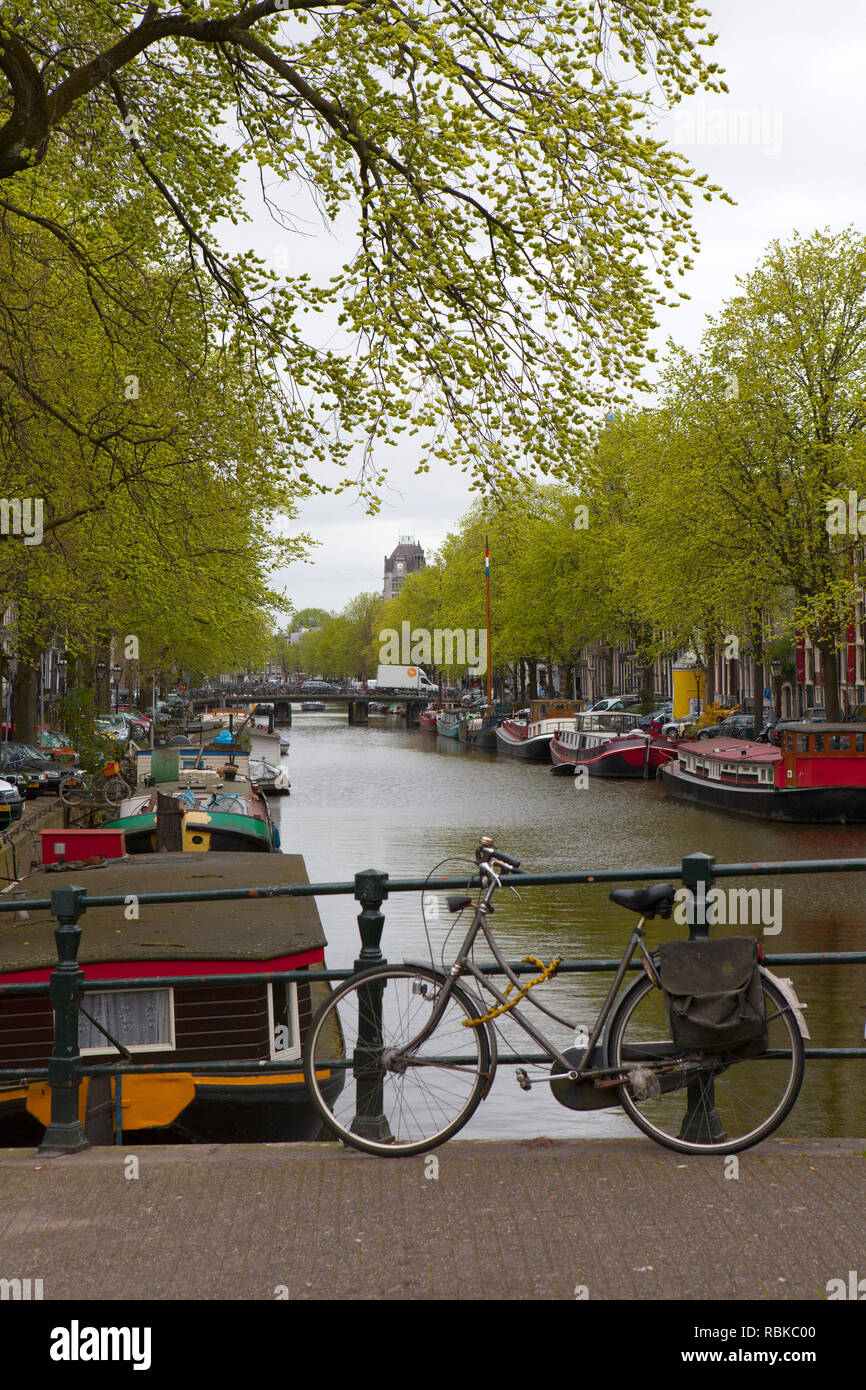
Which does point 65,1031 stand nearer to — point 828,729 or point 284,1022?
point 284,1022

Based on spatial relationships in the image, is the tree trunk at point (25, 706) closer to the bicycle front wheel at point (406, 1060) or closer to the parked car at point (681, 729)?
the parked car at point (681, 729)

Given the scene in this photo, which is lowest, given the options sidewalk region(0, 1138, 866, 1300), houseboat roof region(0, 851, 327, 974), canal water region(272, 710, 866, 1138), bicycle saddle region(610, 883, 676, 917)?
canal water region(272, 710, 866, 1138)

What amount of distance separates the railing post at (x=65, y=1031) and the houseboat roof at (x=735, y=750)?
30286 mm

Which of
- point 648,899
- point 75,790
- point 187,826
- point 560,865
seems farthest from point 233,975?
point 75,790

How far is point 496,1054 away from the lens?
5172 mm

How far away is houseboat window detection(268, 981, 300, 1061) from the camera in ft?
32.4

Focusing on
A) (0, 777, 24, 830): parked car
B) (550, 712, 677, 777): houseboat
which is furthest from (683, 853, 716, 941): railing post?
(550, 712, 677, 777): houseboat

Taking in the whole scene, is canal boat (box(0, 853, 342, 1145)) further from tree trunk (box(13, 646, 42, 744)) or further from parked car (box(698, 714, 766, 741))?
parked car (box(698, 714, 766, 741))

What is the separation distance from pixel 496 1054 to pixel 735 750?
109ft

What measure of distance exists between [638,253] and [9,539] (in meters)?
11.1

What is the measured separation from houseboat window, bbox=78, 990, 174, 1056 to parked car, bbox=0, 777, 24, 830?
16.3m

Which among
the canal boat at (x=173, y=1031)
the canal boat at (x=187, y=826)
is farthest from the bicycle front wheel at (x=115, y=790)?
the canal boat at (x=173, y=1031)

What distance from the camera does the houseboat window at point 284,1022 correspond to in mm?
9867

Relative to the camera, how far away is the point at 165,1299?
388 cm
